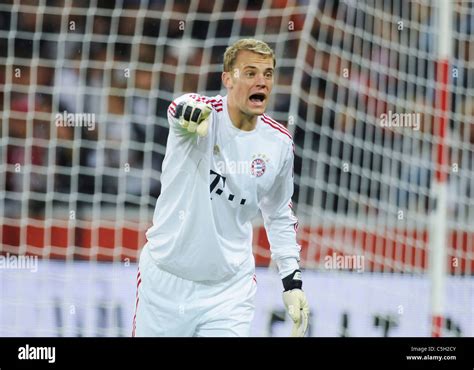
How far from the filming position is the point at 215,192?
3.72 metres

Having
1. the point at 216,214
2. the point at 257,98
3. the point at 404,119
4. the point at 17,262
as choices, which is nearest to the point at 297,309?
the point at 216,214

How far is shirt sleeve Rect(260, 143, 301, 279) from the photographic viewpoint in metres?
3.87

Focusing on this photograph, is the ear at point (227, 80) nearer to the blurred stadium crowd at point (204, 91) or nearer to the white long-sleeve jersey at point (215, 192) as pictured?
the white long-sleeve jersey at point (215, 192)

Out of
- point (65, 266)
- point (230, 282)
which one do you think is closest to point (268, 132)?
point (230, 282)

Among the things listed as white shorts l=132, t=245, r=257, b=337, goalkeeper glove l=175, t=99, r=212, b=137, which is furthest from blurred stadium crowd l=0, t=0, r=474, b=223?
goalkeeper glove l=175, t=99, r=212, b=137

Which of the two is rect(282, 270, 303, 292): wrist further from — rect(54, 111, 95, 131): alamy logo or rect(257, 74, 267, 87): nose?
rect(54, 111, 95, 131): alamy logo

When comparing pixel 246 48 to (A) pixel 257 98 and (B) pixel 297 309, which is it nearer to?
(A) pixel 257 98

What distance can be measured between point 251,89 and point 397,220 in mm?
1167

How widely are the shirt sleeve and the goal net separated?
54 cm

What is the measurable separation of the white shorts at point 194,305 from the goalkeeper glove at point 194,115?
60 centimetres
